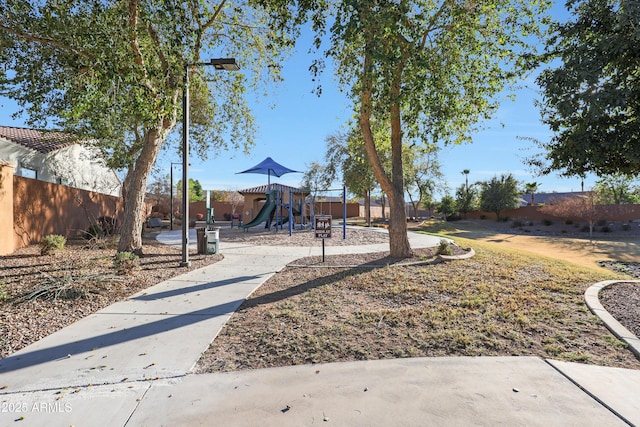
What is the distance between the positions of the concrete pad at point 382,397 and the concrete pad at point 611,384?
0.10 meters

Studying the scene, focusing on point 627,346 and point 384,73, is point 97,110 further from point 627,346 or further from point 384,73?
point 627,346

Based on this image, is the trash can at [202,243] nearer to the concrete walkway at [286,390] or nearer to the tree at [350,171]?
the concrete walkway at [286,390]

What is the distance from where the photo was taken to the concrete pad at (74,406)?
2.52 metres

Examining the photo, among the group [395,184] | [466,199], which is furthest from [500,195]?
[395,184]

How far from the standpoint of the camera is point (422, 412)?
2.59 meters

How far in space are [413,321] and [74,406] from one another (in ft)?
11.7

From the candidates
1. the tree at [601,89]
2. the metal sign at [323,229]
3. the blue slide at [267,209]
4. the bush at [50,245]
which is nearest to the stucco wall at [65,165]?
the bush at [50,245]

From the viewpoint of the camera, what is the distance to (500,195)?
38.5 metres

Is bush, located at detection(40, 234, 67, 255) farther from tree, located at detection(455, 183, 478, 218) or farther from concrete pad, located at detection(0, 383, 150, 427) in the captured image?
tree, located at detection(455, 183, 478, 218)

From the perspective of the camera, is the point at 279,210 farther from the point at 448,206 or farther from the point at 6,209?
the point at 448,206

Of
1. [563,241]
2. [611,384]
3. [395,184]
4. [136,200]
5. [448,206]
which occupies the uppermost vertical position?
[448,206]

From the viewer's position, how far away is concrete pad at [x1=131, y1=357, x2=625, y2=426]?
252 cm

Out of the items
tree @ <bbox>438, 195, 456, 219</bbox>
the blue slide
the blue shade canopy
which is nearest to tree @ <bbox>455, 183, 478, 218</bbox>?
tree @ <bbox>438, 195, 456, 219</bbox>

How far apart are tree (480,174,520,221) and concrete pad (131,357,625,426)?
39.6 meters
